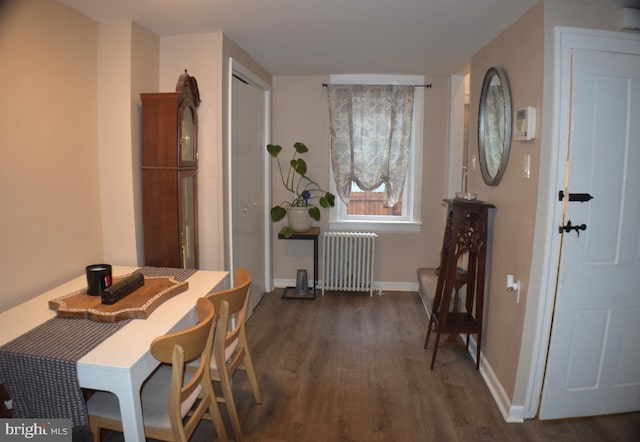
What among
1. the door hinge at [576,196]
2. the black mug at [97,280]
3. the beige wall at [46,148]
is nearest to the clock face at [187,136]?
the beige wall at [46,148]

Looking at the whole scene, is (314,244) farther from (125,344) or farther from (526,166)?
(125,344)

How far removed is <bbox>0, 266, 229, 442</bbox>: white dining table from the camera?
54.9 inches

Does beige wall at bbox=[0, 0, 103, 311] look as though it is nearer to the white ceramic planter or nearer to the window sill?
the white ceramic planter

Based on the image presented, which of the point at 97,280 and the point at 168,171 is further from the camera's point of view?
the point at 168,171

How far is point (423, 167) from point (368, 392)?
2.51 meters

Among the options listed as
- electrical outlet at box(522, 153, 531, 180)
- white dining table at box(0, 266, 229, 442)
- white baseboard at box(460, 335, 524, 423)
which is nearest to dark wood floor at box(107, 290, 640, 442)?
white baseboard at box(460, 335, 524, 423)

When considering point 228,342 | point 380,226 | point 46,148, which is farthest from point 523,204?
point 46,148

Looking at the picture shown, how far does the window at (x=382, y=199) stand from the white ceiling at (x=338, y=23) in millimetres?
633

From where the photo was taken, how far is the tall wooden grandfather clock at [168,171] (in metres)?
2.42

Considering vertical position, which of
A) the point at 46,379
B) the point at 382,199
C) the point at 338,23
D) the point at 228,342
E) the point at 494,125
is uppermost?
the point at 338,23

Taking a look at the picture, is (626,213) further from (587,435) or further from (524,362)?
(587,435)

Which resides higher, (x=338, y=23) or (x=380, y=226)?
(x=338, y=23)

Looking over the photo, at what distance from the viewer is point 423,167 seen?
4.27 metres

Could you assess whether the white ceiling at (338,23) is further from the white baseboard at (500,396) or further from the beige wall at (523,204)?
the white baseboard at (500,396)
